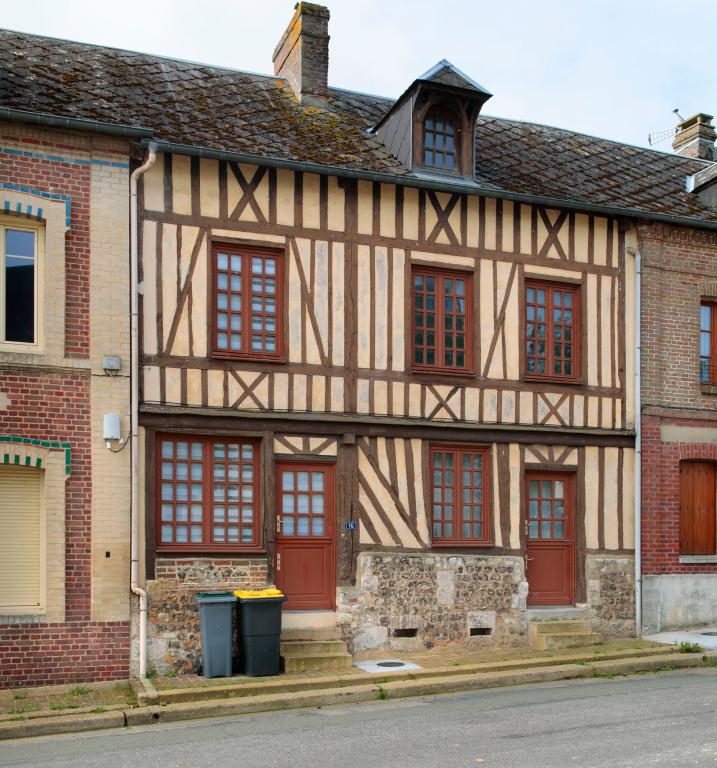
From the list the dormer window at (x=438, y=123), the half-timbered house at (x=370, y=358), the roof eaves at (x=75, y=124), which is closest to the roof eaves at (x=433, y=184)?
the half-timbered house at (x=370, y=358)

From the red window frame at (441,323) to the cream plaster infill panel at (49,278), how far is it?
15.1 ft

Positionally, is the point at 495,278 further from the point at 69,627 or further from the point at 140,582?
the point at 69,627

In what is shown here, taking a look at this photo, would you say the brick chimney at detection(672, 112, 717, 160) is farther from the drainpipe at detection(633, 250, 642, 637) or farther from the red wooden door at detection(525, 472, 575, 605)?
the red wooden door at detection(525, 472, 575, 605)

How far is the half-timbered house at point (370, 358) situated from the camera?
12.2 metres

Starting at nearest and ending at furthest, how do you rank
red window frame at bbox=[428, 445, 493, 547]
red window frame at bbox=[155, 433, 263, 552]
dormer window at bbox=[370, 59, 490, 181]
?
red window frame at bbox=[155, 433, 263, 552], red window frame at bbox=[428, 445, 493, 547], dormer window at bbox=[370, 59, 490, 181]

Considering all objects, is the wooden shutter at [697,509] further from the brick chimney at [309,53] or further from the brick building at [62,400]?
the brick building at [62,400]

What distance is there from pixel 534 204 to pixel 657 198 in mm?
2584

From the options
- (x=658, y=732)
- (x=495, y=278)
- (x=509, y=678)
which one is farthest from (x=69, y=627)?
(x=495, y=278)

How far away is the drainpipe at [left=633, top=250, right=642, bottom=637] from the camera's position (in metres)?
14.2

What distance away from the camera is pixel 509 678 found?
11.6m

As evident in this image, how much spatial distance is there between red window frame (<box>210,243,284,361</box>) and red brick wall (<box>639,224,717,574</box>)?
556 cm

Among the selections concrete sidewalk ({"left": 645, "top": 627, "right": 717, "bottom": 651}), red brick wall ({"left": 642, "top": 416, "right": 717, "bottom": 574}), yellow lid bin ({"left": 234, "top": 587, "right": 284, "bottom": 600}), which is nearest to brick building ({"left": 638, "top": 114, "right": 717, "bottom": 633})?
red brick wall ({"left": 642, "top": 416, "right": 717, "bottom": 574})

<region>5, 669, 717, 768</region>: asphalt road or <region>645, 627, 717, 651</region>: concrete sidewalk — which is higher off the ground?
<region>5, 669, 717, 768</region>: asphalt road

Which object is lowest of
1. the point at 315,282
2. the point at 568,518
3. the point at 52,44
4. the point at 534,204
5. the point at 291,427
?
the point at 568,518
